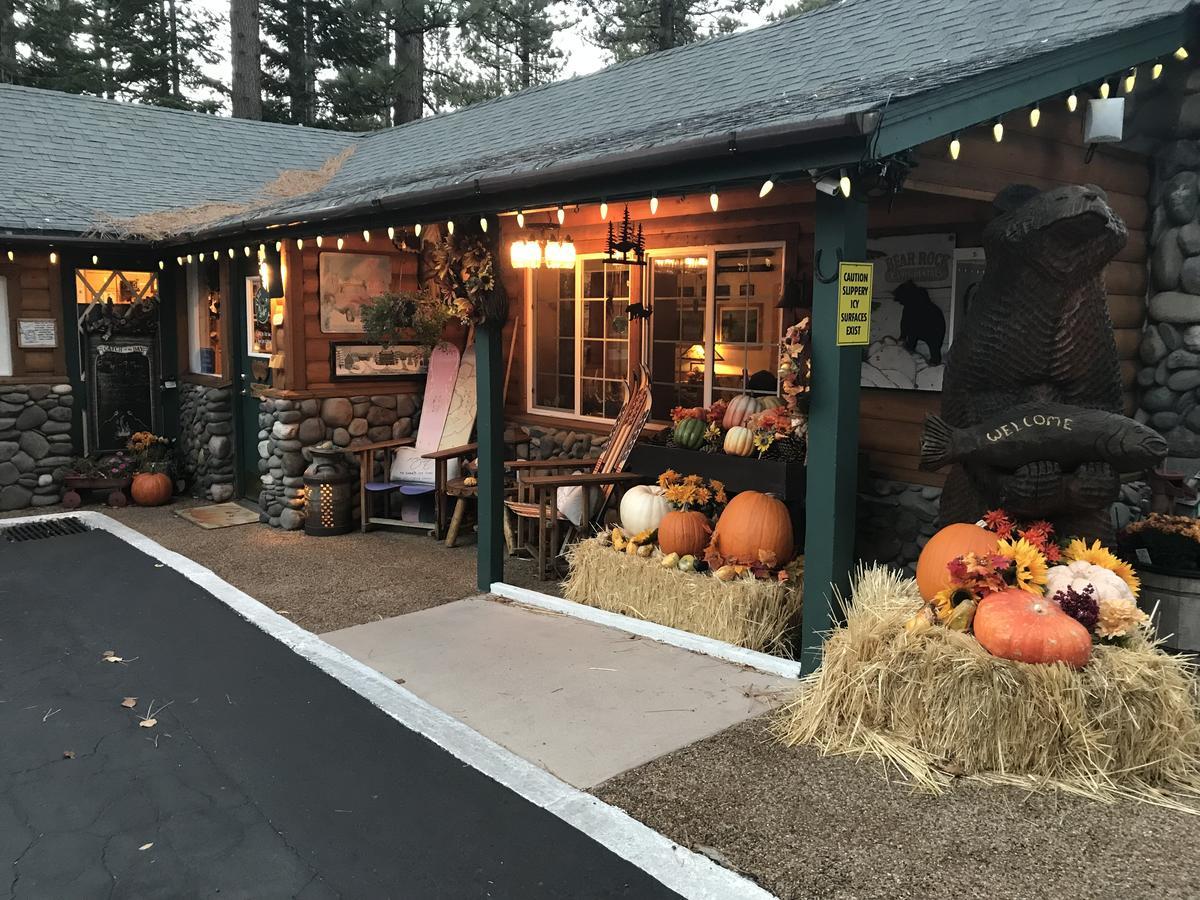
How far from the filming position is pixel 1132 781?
11.3ft

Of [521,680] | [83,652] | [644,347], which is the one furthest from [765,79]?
[83,652]

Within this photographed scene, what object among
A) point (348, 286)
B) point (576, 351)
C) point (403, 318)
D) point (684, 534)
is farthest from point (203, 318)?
point (684, 534)

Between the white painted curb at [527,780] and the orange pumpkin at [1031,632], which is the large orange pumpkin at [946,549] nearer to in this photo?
the orange pumpkin at [1031,632]

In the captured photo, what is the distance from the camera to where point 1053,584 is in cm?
380

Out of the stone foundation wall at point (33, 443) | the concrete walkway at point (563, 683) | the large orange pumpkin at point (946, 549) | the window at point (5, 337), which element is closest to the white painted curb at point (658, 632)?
the concrete walkway at point (563, 683)

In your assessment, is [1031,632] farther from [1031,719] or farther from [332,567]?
[332,567]

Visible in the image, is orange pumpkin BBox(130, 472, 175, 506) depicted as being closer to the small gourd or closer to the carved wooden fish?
the small gourd

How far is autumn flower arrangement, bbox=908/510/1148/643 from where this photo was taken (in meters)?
3.65

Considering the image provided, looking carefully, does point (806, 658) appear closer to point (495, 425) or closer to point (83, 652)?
point (495, 425)

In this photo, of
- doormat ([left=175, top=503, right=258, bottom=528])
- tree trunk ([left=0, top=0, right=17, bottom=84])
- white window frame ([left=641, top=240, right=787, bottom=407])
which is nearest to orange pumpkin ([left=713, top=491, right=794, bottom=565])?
white window frame ([left=641, top=240, right=787, bottom=407])

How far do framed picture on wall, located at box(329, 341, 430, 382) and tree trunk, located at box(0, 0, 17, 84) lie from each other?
590 inches

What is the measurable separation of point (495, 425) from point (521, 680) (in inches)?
80.5

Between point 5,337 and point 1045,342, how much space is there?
937cm

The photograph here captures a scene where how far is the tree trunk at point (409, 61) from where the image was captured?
2000cm
